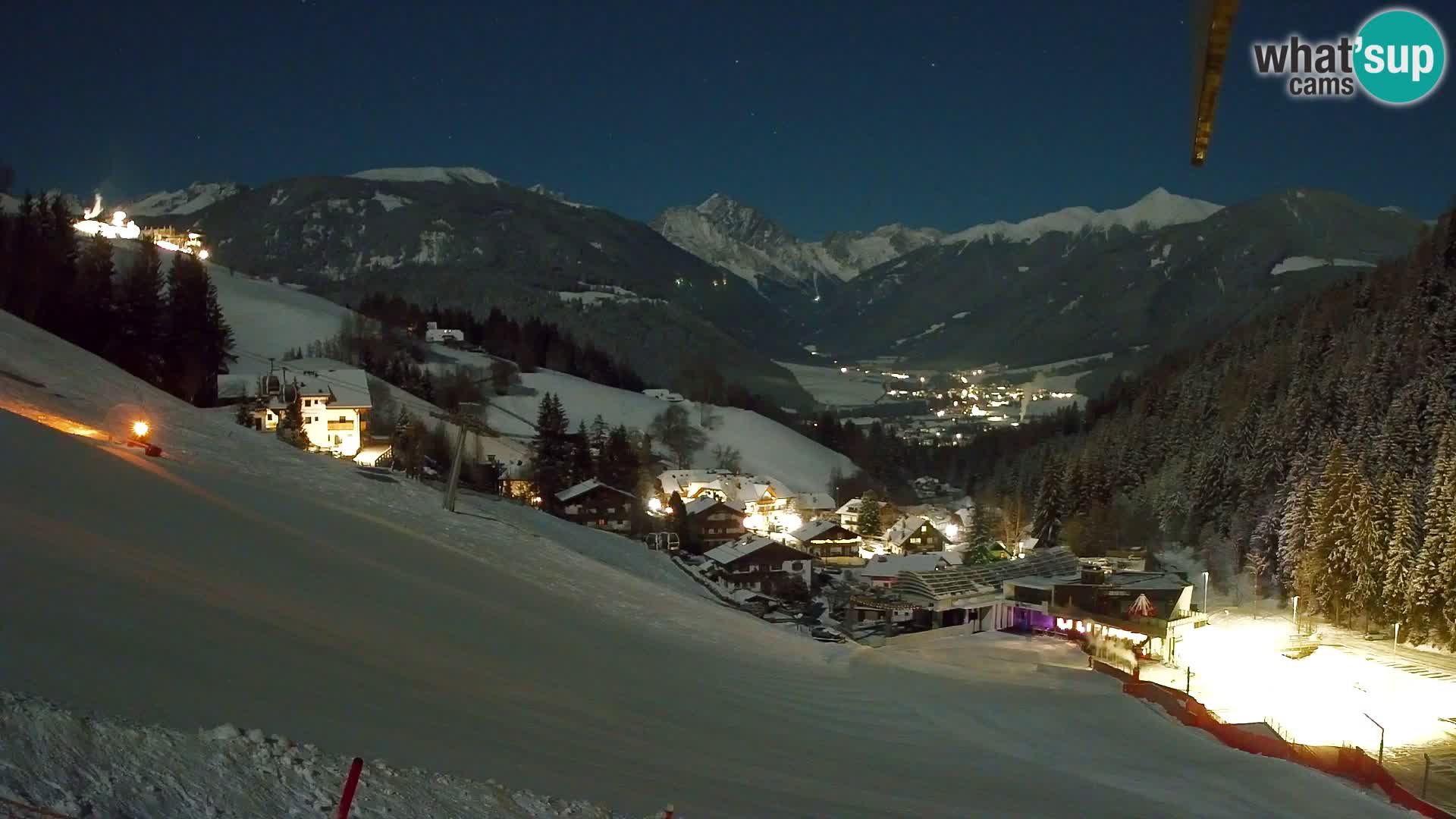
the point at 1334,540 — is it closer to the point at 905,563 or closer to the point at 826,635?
the point at 826,635

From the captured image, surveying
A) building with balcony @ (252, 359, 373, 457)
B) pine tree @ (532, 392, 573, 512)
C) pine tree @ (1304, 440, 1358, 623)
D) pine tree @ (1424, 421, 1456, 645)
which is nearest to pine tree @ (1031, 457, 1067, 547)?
pine tree @ (1304, 440, 1358, 623)

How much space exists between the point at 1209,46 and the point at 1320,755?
19.6 metres

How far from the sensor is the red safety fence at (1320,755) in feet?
56.5

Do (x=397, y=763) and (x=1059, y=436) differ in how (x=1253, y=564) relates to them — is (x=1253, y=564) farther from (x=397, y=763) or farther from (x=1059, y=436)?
(x=1059, y=436)

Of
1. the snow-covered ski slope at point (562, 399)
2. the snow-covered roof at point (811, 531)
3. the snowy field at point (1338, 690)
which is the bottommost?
the snowy field at point (1338, 690)

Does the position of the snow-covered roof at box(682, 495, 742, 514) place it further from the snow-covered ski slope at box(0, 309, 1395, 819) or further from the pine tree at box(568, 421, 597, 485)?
the snow-covered ski slope at box(0, 309, 1395, 819)

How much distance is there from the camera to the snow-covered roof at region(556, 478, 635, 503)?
60625 millimetres

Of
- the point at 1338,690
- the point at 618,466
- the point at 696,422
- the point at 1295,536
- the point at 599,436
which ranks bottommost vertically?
the point at 1338,690

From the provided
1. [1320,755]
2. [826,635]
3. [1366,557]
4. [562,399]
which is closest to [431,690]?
[1320,755]

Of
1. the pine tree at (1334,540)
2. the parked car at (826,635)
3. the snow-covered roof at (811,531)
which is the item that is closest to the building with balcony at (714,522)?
the snow-covered roof at (811,531)

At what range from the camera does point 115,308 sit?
151 ft

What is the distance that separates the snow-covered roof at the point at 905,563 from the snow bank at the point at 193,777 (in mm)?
45415

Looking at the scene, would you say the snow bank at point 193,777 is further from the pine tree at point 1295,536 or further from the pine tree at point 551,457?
the pine tree at point 551,457

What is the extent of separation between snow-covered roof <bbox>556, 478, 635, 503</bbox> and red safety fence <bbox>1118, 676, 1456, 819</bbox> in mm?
43974
